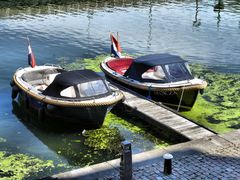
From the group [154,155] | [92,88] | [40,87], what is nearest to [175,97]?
[92,88]

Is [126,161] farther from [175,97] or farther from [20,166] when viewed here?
[175,97]

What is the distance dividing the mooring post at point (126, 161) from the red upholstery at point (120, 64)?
13505mm

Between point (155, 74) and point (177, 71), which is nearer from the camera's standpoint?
point (177, 71)

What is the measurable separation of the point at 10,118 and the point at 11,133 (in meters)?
2.16

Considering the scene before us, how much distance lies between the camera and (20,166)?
16.6 metres

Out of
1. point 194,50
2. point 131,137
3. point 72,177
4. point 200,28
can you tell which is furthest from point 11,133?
point 200,28

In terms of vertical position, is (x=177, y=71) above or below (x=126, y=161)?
above

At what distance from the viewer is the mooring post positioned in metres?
12.7

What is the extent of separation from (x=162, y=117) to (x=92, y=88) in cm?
357

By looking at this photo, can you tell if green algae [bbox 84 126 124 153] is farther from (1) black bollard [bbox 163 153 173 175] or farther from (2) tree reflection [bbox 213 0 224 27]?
(2) tree reflection [bbox 213 0 224 27]

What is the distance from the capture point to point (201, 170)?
14.6 metres

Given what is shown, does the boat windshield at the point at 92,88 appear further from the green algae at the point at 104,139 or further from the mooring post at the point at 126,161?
the mooring post at the point at 126,161

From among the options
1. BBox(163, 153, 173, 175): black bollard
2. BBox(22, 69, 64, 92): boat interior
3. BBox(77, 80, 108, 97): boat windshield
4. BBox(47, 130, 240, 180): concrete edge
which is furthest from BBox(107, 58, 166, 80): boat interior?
BBox(163, 153, 173, 175): black bollard

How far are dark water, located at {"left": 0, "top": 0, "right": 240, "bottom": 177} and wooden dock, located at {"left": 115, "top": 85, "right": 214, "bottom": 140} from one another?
1238mm
